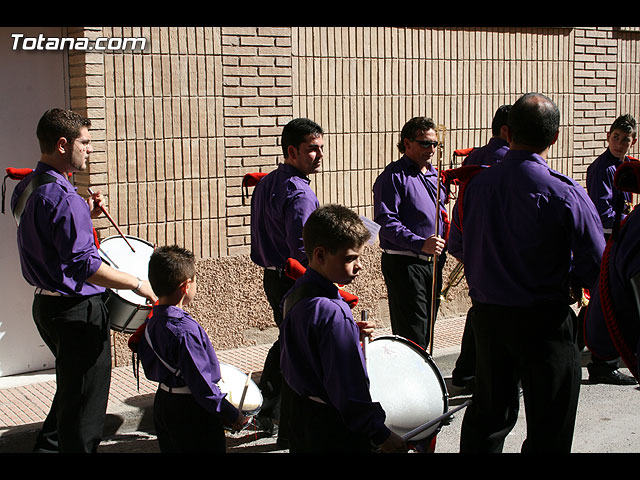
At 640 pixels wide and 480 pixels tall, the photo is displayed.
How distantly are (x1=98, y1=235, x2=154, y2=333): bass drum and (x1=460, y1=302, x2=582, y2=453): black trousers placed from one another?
197cm

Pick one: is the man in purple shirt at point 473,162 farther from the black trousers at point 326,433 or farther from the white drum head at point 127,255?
the black trousers at point 326,433

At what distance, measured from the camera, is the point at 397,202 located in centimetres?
627

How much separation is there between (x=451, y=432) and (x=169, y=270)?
8.30 ft

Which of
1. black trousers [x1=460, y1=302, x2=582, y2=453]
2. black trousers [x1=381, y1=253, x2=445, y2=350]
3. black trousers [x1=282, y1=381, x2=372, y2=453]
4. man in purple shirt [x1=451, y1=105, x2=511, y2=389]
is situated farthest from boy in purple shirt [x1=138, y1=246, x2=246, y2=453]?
man in purple shirt [x1=451, y1=105, x2=511, y2=389]

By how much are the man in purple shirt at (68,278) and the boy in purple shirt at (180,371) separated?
45cm

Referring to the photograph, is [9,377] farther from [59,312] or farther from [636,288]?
[636,288]

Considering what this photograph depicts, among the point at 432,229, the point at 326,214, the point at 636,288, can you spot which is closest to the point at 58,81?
the point at 432,229

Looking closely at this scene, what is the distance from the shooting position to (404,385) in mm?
4418

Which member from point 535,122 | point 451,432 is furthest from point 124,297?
point 535,122

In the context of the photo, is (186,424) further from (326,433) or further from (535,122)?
(535,122)

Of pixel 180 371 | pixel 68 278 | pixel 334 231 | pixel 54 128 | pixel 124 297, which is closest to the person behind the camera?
pixel 334 231

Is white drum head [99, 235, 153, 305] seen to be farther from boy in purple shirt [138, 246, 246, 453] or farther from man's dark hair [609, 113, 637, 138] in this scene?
man's dark hair [609, 113, 637, 138]

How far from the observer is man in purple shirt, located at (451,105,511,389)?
658cm

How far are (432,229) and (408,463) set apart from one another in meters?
2.88
